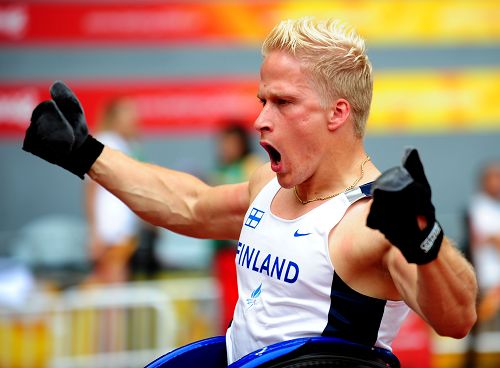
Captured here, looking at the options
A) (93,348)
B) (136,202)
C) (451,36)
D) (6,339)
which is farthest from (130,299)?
(451,36)

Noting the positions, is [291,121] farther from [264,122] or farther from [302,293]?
[302,293]

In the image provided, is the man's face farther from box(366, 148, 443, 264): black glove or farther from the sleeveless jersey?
box(366, 148, 443, 264): black glove

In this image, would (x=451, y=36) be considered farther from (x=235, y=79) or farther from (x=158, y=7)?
(x=158, y=7)

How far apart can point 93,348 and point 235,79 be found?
126 inches

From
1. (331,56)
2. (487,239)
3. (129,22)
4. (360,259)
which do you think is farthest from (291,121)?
(129,22)

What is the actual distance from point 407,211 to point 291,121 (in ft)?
2.05

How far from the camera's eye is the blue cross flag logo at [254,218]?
3.11m

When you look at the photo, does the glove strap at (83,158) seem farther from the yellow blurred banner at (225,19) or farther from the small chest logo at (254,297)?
the yellow blurred banner at (225,19)

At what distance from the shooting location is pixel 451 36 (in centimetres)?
950

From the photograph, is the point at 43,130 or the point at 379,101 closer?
the point at 43,130

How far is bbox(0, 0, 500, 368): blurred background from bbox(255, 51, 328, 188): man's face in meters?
4.10

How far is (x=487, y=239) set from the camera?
7.70m

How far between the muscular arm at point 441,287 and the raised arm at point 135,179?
2.95 feet

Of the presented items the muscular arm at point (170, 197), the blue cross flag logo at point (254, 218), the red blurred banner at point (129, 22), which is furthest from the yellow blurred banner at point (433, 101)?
the blue cross flag logo at point (254, 218)
